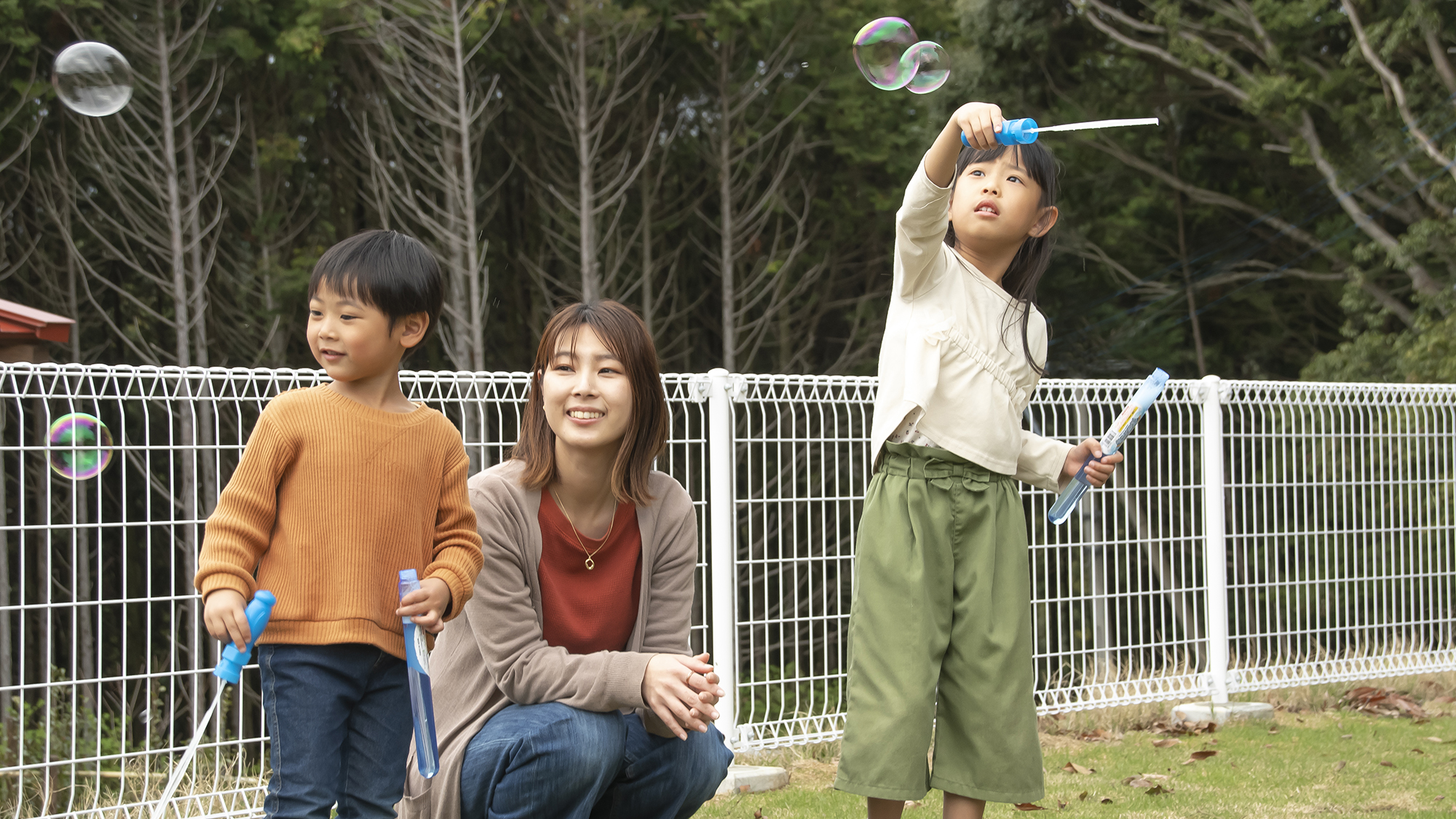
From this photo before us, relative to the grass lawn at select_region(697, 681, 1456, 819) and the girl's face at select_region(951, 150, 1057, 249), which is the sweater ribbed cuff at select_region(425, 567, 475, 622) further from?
the grass lawn at select_region(697, 681, 1456, 819)

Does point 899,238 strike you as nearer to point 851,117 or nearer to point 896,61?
point 896,61

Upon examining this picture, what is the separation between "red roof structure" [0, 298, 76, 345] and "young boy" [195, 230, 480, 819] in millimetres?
4690

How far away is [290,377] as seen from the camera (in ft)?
12.3

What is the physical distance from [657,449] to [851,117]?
1361cm

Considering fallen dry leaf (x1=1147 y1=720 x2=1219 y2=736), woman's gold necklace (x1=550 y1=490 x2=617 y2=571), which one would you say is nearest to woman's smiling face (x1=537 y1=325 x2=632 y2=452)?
woman's gold necklace (x1=550 y1=490 x2=617 y2=571)

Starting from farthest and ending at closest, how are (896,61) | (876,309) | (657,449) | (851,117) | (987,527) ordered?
(876,309)
(851,117)
(896,61)
(987,527)
(657,449)

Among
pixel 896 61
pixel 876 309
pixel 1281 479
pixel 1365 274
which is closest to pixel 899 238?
pixel 896 61

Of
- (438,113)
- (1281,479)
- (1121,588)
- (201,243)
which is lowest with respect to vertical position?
(1121,588)

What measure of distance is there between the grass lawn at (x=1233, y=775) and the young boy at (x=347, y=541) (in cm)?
172

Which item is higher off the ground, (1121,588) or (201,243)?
(201,243)

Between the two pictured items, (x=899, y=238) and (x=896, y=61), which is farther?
(x=896, y=61)

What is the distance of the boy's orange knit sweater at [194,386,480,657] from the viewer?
214 cm

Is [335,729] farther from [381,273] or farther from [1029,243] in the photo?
[1029,243]

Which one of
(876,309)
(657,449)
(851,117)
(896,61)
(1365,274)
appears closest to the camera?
(657,449)
